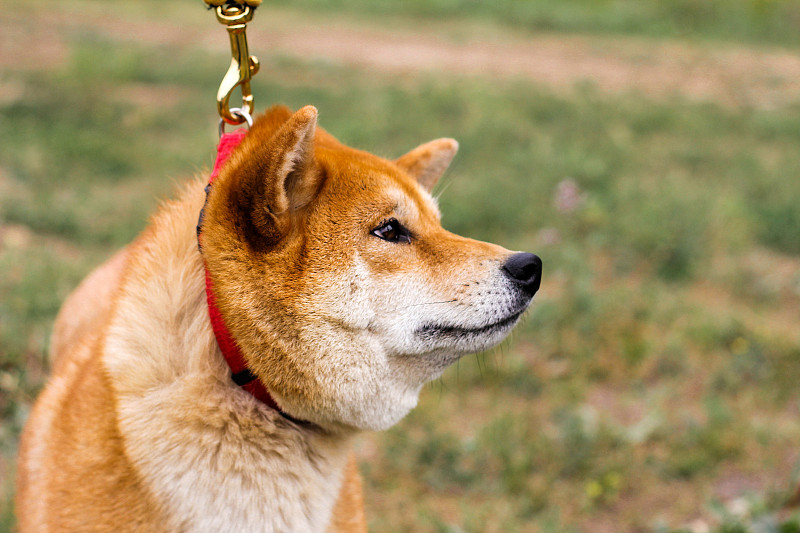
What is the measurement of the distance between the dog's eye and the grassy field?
2.56ft

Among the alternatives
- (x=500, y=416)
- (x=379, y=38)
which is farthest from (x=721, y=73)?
(x=500, y=416)

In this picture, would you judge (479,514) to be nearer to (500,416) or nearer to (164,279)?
(500,416)

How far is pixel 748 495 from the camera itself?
10.2ft

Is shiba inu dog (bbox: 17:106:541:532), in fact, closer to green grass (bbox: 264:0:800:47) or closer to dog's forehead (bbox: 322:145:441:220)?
dog's forehead (bbox: 322:145:441:220)

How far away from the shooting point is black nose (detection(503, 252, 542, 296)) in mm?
2041

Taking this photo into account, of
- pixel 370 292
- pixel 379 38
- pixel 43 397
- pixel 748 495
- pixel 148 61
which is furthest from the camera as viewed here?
pixel 379 38

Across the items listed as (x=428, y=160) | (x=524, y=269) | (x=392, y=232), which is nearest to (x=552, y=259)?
(x=428, y=160)

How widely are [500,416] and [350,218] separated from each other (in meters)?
2.23

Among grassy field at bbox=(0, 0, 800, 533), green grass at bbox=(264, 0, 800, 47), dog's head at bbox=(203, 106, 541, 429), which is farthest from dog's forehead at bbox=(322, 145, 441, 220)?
green grass at bbox=(264, 0, 800, 47)

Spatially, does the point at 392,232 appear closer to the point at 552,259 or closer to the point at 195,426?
the point at 195,426

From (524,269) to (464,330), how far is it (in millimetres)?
256

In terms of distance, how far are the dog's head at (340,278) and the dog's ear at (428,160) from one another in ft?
0.92

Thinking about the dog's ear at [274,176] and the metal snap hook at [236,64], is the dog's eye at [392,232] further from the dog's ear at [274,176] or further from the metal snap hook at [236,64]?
the metal snap hook at [236,64]

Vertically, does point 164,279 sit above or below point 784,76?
above
